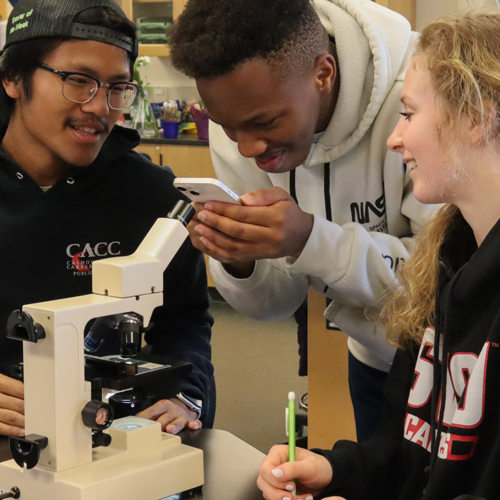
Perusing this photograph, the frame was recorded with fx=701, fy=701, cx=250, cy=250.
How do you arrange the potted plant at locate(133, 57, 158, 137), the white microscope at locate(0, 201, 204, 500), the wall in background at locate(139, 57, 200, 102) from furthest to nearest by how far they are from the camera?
the wall in background at locate(139, 57, 200, 102)
the potted plant at locate(133, 57, 158, 137)
the white microscope at locate(0, 201, 204, 500)

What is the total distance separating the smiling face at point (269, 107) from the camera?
1221 millimetres

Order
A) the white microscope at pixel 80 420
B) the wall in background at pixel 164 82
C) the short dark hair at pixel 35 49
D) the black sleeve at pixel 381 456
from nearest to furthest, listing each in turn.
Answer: the white microscope at pixel 80 420 → the black sleeve at pixel 381 456 → the short dark hair at pixel 35 49 → the wall in background at pixel 164 82

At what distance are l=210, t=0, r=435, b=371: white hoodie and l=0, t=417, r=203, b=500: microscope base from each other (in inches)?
16.7

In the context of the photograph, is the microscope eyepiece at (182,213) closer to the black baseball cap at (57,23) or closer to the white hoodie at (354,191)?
the white hoodie at (354,191)

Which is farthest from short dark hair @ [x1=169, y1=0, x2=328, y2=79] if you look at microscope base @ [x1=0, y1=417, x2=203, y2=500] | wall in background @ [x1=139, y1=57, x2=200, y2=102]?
wall in background @ [x1=139, y1=57, x2=200, y2=102]

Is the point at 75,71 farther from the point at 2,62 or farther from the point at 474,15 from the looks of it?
the point at 474,15

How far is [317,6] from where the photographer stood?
A: 141 cm

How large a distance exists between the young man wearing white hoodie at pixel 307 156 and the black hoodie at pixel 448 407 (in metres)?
0.23

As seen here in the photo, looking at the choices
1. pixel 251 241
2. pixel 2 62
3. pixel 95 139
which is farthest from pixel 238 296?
pixel 2 62

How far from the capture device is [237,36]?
120 centimetres

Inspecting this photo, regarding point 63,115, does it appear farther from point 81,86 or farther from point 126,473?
point 126,473

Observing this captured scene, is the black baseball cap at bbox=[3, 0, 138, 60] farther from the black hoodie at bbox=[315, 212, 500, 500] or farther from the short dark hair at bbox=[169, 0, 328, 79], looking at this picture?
the black hoodie at bbox=[315, 212, 500, 500]

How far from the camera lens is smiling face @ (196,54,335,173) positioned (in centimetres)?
122

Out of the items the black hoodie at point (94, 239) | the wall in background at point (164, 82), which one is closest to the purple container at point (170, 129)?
the wall in background at point (164, 82)
